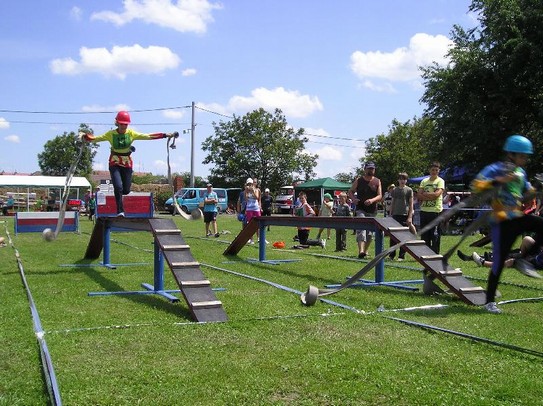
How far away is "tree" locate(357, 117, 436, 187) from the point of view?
181 ft

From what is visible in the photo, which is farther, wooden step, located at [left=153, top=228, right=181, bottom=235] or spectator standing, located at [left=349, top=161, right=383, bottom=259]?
spectator standing, located at [left=349, top=161, right=383, bottom=259]

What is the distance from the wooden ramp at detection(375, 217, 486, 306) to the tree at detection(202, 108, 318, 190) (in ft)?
166

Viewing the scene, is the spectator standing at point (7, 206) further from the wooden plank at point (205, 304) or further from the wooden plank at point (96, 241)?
the wooden plank at point (205, 304)

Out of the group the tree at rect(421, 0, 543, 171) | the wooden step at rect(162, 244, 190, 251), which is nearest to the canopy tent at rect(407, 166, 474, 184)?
the tree at rect(421, 0, 543, 171)

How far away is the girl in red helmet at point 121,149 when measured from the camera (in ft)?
34.0

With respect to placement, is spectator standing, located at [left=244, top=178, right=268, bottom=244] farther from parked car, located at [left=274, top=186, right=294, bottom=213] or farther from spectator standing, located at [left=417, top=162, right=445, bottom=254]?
parked car, located at [left=274, top=186, right=294, bottom=213]

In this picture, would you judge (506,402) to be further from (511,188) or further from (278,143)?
(278,143)

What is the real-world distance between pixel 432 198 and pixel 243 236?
4255 mm

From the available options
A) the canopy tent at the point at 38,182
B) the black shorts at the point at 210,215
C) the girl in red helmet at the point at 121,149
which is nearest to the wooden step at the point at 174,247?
the girl in red helmet at the point at 121,149

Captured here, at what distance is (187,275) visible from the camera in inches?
297

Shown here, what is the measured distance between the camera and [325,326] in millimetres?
6410

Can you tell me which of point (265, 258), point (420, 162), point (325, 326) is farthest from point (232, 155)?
point (325, 326)

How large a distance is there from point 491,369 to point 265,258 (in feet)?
28.2

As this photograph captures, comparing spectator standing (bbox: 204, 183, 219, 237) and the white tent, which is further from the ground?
the white tent
